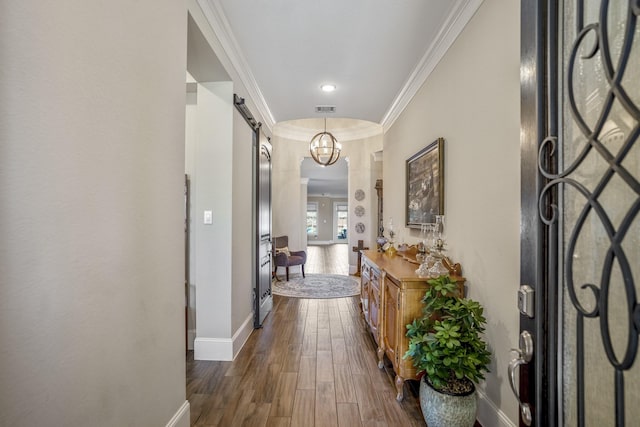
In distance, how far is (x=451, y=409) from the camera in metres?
1.62

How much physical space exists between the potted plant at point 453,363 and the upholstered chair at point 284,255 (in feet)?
13.7

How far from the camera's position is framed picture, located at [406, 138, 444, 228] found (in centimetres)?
249

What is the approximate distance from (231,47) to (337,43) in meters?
0.91

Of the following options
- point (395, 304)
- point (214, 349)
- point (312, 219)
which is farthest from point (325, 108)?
point (312, 219)

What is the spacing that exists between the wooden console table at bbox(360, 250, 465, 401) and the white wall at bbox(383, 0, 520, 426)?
34 centimetres

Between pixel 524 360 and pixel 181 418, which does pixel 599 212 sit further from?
pixel 181 418

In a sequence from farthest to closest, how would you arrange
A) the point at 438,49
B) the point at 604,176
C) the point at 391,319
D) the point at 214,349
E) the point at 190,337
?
the point at 190,337, the point at 214,349, the point at 438,49, the point at 391,319, the point at 604,176

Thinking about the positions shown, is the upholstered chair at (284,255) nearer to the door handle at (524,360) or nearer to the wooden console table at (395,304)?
the wooden console table at (395,304)

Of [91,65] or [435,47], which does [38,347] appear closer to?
[91,65]

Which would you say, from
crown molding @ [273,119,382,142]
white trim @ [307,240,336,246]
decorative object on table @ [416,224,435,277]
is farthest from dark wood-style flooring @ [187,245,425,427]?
white trim @ [307,240,336,246]

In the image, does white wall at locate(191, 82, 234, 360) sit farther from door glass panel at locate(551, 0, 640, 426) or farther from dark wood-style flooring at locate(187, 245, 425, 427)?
door glass panel at locate(551, 0, 640, 426)

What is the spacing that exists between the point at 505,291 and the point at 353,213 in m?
5.11

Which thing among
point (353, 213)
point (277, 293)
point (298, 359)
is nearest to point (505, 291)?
point (298, 359)

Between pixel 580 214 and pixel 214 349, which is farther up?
pixel 580 214
